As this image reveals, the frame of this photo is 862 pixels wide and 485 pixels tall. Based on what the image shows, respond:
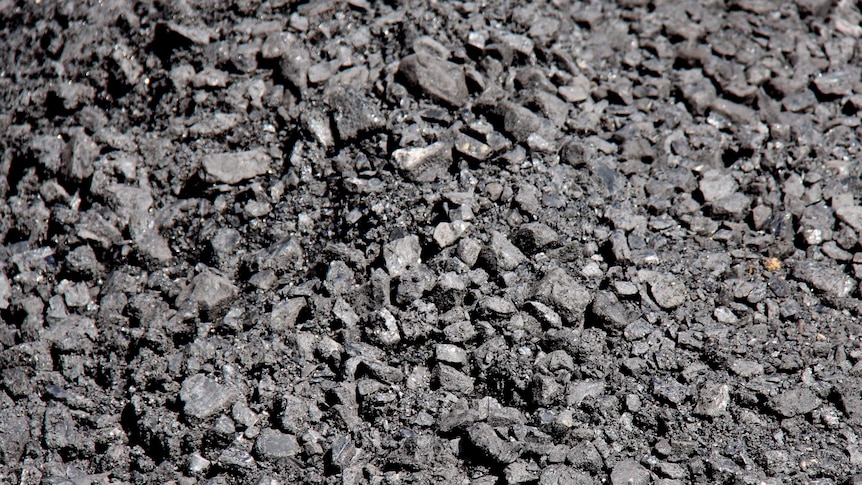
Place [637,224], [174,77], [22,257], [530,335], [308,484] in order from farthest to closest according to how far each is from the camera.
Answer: [174,77]
[22,257]
[637,224]
[530,335]
[308,484]

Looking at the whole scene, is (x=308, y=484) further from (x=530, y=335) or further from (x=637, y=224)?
(x=637, y=224)

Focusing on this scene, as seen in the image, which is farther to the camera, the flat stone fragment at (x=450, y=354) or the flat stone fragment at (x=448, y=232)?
the flat stone fragment at (x=448, y=232)

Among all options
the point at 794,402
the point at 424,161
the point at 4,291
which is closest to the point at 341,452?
the point at 424,161

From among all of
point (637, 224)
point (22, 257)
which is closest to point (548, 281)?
point (637, 224)

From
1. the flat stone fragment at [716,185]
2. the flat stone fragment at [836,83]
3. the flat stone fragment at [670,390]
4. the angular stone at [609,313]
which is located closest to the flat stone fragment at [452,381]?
the angular stone at [609,313]

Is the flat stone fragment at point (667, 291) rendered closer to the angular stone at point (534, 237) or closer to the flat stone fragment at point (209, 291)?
the angular stone at point (534, 237)

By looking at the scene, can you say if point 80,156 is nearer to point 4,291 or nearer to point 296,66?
point 4,291

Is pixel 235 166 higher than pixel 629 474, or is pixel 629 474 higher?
pixel 235 166
